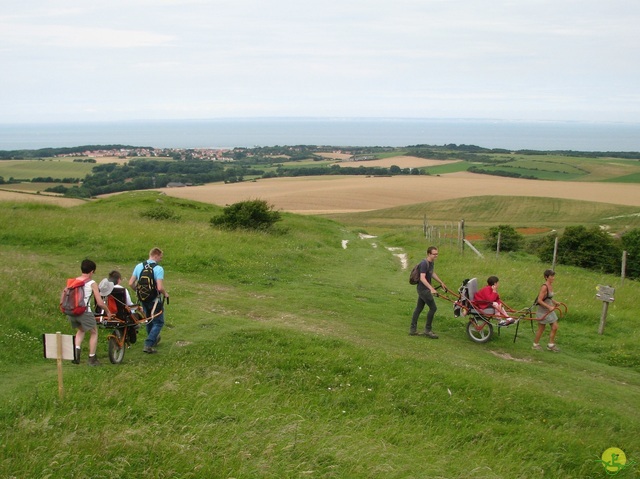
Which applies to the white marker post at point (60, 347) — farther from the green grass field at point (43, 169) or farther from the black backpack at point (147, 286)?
the green grass field at point (43, 169)

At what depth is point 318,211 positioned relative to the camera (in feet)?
211

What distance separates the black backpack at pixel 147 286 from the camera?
1041 cm

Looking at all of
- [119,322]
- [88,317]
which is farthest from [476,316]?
[88,317]

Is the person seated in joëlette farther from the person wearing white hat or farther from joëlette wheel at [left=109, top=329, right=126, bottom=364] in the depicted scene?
the person wearing white hat

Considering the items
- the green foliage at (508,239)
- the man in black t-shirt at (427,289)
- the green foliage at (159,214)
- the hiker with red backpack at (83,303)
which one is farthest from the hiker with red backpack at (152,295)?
the green foliage at (508,239)

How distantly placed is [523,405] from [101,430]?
6.81 m

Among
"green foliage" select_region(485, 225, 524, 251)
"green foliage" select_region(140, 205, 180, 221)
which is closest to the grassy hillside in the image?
"green foliage" select_region(140, 205, 180, 221)

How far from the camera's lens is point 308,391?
9.50m

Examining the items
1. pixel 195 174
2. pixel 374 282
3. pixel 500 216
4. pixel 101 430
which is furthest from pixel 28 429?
pixel 195 174

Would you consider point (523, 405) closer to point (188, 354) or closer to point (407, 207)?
point (188, 354)

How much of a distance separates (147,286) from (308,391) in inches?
138

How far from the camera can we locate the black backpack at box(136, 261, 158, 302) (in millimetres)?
10406

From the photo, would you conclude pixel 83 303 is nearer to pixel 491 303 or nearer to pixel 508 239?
pixel 491 303

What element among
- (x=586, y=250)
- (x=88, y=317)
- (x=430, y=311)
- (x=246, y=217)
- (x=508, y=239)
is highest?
(x=88, y=317)
